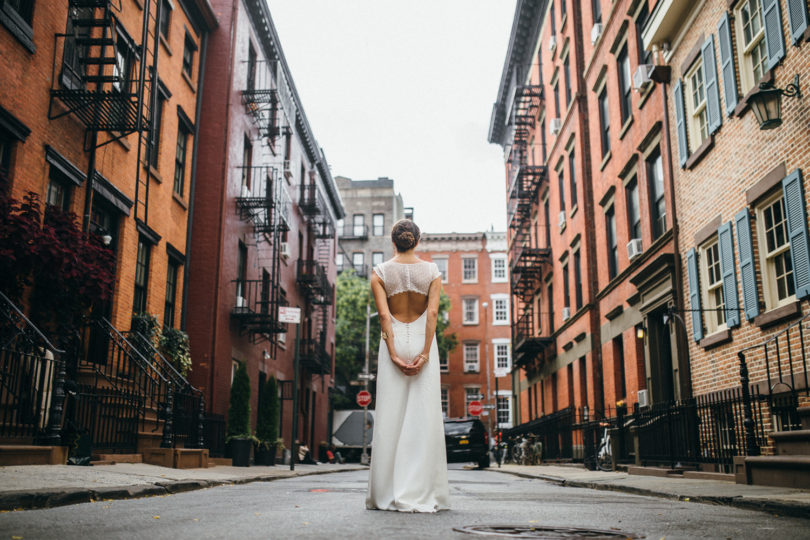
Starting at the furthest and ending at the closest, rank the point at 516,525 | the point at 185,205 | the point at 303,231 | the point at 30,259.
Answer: the point at 303,231
the point at 185,205
the point at 30,259
the point at 516,525

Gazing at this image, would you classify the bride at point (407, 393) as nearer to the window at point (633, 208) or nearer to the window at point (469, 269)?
the window at point (633, 208)

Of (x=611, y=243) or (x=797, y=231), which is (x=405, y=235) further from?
(x=611, y=243)

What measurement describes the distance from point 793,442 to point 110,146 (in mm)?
12505

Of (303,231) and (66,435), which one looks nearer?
(66,435)

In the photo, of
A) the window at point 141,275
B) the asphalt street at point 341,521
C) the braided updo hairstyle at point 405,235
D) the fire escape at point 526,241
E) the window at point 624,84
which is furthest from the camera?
the fire escape at point 526,241

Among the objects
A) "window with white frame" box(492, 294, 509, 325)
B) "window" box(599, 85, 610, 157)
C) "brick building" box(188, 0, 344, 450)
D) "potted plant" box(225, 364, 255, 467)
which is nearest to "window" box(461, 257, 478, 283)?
"window with white frame" box(492, 294, 509, 325)

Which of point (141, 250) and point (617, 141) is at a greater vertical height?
point (617, 141)

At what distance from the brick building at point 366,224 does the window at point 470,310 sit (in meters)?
7.42


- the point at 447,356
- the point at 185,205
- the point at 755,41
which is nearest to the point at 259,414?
the point at 185,205

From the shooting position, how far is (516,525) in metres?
4.94

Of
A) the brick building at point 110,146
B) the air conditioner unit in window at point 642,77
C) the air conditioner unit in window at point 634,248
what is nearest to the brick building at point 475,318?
the air conditioner unit in window at point 634,248

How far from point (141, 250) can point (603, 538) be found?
14577mm

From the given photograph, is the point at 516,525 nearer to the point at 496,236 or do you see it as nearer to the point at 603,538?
the point at 603,538

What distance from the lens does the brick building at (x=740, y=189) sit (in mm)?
10906
